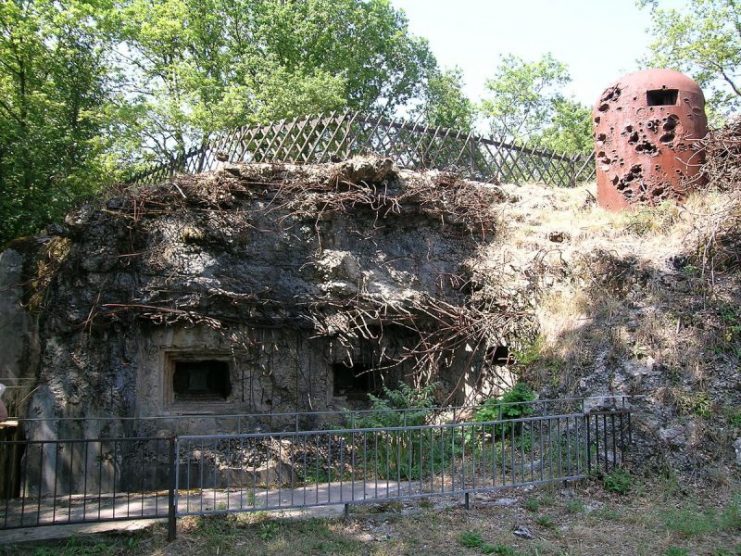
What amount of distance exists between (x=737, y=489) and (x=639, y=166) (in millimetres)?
5034

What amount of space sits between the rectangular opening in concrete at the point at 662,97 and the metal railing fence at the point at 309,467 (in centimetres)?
522

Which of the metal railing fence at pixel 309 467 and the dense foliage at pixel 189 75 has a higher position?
the dense foliage at pixel 189 75

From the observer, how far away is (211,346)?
24.7 ft

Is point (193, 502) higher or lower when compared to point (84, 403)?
lower

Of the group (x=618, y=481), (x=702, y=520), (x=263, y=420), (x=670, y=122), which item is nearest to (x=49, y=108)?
(x=263, y=420)

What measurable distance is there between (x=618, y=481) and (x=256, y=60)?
1563 cm

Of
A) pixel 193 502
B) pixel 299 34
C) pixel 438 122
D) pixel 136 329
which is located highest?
pixel 299 34

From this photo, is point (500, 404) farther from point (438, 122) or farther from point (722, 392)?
point (438, 122)

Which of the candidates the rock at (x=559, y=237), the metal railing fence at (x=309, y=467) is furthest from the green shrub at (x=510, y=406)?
the rock at (x=559, y=237)

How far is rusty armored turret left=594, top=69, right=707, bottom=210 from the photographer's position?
8.82 m

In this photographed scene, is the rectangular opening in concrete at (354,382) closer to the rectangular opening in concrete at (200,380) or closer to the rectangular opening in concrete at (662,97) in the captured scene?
the rectangular opening in concrete at (200,380)

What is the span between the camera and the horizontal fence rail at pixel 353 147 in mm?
8805

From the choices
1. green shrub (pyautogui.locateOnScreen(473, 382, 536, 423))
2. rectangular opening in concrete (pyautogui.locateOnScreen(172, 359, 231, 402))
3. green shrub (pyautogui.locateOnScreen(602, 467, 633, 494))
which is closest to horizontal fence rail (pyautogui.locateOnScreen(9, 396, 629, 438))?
green shrub (pyautogui.locateOnScreen(473, 382, 536, 423))

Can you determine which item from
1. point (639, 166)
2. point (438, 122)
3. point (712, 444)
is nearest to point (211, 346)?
point (712, 444)
